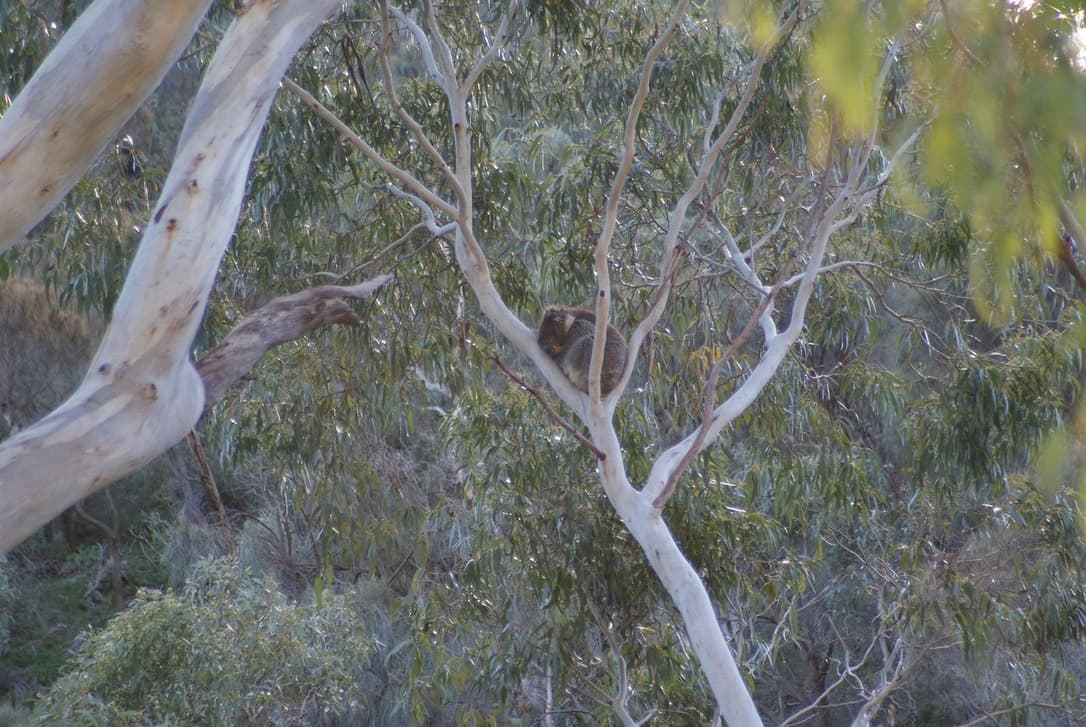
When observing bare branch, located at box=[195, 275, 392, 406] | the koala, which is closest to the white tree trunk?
bare branch, located at box=[195, 275, 392, 406]

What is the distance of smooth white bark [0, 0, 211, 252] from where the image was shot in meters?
2.58

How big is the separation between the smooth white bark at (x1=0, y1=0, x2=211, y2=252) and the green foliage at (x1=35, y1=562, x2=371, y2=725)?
14.3ft

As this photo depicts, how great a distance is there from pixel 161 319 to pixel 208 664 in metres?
4.42

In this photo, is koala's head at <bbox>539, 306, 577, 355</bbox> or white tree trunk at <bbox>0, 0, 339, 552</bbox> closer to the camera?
white tree trunk at <bbox>0, 0, 339, 552</bbox>

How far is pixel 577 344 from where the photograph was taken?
482 centimetres

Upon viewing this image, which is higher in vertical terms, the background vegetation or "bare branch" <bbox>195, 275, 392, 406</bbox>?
"bare branch" <bbox>195, 275, 392, 406</bbox>

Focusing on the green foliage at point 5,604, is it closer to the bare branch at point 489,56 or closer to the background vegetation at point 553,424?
the background vegetation at point 553,424

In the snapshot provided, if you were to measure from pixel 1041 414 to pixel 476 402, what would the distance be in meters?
2.67

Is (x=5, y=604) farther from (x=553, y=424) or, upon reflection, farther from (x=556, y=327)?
(x=556, y=327)

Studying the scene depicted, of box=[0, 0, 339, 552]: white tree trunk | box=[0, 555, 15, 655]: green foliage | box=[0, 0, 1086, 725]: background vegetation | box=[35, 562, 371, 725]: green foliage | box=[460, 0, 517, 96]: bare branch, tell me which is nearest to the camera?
box=[0, 0, 339, 552]: white tree trunk

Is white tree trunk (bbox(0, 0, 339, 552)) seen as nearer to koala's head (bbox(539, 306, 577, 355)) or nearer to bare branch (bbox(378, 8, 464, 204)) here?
bare branch (bbox(378, 8, 464, 204))

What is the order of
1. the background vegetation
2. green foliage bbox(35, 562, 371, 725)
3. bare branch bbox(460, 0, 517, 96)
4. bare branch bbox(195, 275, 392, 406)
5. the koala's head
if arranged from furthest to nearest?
green foliage bbox(35, 562, 371, 725) < the background vegetation < the koala's head < bare branch bbox(460, 0, 517, 96) < bare branch bbox(195, 275, 392, 406)

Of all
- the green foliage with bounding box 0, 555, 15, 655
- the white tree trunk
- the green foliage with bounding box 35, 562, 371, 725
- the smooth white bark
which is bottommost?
the green foliage with bounding box 35, 562, 371, 725

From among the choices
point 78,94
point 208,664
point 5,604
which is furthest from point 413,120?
point 5,604
